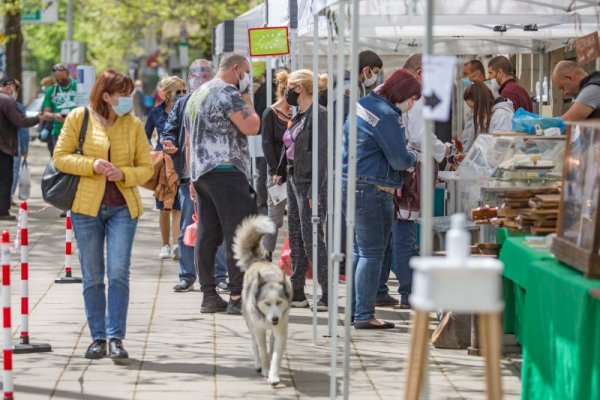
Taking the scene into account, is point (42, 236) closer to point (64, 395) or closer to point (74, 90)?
point (74, 90)

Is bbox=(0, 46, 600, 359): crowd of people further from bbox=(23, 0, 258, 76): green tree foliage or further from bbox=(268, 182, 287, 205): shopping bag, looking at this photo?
bbox=(23, 0, 258, 76): green tree foliage

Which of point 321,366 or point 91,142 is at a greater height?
point 91,142

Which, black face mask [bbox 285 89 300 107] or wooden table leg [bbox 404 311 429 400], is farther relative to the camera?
black face mask [bbox 285 89 300 107]

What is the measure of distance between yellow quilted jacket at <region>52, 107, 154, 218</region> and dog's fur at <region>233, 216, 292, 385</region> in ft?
2.56

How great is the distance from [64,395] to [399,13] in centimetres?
347

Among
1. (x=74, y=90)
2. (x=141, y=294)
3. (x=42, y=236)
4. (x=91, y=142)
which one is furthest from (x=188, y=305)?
(x=74, y=90)

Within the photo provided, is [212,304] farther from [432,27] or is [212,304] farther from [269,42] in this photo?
[432,27]

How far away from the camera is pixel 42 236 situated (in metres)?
16.8

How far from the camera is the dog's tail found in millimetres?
8367

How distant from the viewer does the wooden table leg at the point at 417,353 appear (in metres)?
4.55

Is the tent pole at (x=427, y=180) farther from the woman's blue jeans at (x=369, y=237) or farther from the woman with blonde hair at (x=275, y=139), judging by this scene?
the woman with blonde hair at (x=275, y=139)

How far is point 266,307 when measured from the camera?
Answer: 25.7 ft

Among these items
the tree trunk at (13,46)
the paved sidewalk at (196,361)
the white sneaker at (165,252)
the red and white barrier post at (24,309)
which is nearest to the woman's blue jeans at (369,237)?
the paved sidewalk at (196,361)

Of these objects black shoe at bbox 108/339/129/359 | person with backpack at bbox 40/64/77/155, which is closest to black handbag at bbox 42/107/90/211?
black shoe at bbox 108/339/129/359
